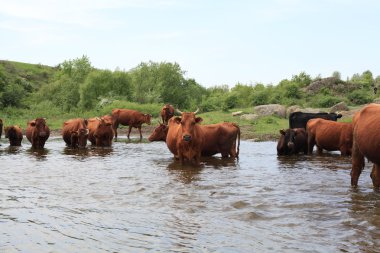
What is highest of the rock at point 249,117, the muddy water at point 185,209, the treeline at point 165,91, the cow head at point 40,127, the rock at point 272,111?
the treeline at point 165,91

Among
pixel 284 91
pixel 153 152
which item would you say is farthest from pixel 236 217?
pixel 284 91

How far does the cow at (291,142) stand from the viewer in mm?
16391

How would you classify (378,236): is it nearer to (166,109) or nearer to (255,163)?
(255,163)

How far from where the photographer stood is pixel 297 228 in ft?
20.4

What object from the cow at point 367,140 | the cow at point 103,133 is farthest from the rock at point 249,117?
the cow at point 367,140

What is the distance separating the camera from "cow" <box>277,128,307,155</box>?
1639 cm

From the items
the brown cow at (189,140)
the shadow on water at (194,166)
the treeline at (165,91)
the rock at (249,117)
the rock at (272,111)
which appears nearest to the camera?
the shadow on water at (194,166)

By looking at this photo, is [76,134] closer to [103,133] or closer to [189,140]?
[103,133]

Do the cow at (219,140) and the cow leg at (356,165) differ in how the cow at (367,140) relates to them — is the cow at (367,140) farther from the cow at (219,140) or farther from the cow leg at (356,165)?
the cow at (219,140)

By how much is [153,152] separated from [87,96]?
1286 inches

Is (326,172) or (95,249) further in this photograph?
(326,172)

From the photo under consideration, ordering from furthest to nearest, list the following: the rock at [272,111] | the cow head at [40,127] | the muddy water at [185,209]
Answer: the rock at [272,111]
the cow head at [40,127]
the muddy water at [185,209]

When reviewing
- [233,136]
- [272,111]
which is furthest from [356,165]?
[272,111]

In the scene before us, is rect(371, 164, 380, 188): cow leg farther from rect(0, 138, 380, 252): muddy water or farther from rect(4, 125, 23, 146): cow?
rect(4, 125, 23, 146): cow
